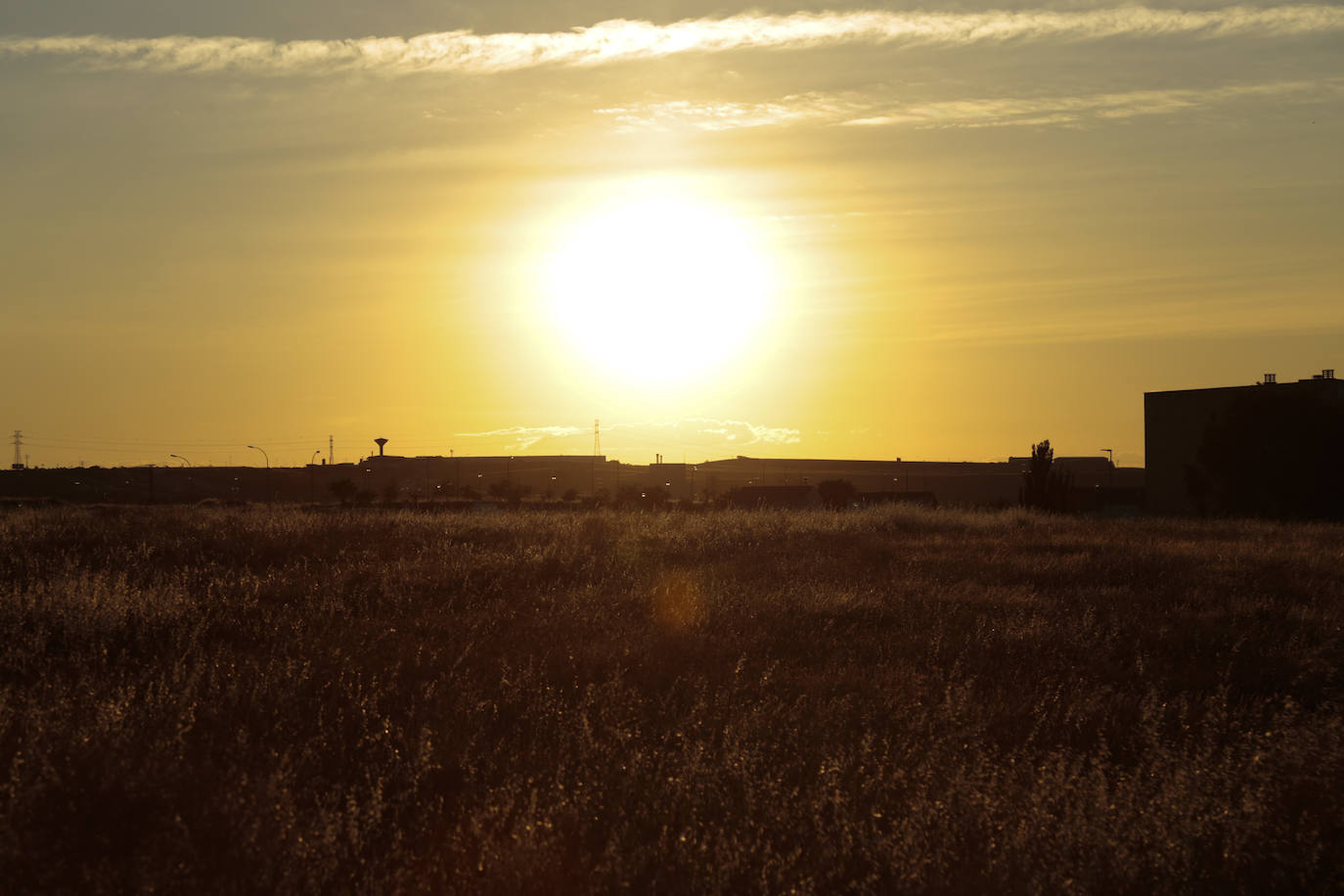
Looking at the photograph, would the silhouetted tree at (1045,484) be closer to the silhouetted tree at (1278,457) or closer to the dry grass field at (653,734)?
the silhouetted tree at (1278,457)

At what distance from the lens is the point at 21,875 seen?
4.51m

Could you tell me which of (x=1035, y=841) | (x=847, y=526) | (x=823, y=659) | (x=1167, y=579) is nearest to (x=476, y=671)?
(x=823, y=659)

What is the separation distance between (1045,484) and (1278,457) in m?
9.57

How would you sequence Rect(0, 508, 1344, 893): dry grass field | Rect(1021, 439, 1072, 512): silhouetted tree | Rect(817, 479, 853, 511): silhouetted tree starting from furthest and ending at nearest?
Rect(817, 479, 853, 511): silhouetted tree, Rect(1021, 439, 1072, 512): silhouetted tree, Rect(0, 508, 1344, 893): dry grass field

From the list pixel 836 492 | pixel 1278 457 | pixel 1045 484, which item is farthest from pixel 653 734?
pixel 836 492

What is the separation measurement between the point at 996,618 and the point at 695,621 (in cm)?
336

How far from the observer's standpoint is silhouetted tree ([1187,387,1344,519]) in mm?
41438

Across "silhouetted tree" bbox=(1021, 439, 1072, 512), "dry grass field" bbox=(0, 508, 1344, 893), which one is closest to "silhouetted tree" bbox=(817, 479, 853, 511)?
"silhouetted tree" bbox=(1021, 439, 1072, 512)

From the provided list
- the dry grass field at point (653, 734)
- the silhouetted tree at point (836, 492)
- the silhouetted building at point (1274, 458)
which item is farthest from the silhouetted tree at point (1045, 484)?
the dry grass field at point (653, 734)

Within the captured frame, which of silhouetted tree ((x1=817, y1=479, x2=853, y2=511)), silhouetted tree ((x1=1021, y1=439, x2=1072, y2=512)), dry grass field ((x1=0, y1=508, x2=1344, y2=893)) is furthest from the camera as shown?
silhouetted tree ((x1=817, y1=479, x2=853, y2=511))

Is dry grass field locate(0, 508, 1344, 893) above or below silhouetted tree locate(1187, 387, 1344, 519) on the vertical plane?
below

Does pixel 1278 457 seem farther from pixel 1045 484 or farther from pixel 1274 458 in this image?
pixel 1045 484

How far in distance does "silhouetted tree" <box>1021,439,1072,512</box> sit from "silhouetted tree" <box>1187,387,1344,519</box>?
7.61 m

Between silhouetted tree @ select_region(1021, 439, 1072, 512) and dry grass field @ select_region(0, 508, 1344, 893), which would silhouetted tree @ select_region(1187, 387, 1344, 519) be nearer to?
silhouetted tree @ select_region(1021, 439, 1072, 512)
